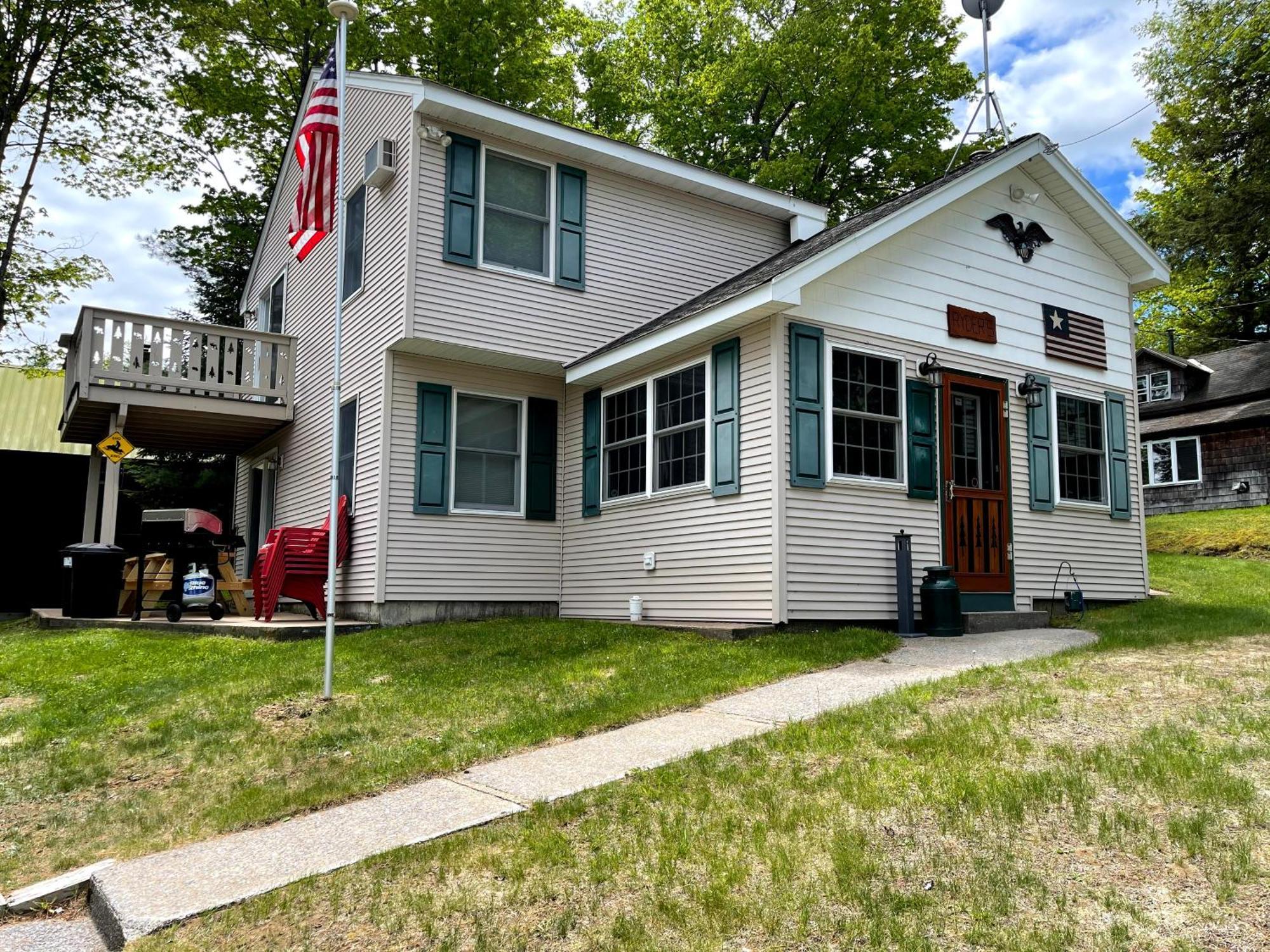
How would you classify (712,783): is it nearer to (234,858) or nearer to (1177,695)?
(234,858)

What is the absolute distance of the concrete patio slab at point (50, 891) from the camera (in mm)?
4203

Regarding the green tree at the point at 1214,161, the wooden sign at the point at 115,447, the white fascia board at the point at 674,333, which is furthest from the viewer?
the green tree at the point at 1214,161

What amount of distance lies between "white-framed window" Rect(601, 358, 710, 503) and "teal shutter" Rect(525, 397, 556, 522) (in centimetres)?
91

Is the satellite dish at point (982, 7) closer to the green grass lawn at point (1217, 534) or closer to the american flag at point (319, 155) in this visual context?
the american flag at point (319, 155)

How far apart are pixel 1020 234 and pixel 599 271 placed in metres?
5.15

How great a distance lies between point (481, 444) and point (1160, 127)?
30561mm

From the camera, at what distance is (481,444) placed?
38.6ft

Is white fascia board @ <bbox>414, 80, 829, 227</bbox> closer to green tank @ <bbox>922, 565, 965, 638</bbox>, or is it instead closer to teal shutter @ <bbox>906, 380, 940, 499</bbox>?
teal shutter @ <bbox>906, 380, 940, 499</bbox>

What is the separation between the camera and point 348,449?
474 inches

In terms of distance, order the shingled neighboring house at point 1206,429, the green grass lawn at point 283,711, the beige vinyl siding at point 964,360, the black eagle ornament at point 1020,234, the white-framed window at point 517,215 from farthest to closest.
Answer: the shingled neighboring house at point 1206,429
the white-framed window at point 517,215
the black eagle ornament at point 1020,234
the beige vinyl siding at point 964,360
the green grass lawn at point 283,711

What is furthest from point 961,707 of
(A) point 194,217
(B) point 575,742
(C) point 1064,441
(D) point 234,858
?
(A) point 194,217

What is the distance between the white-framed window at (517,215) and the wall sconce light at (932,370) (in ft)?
15.2

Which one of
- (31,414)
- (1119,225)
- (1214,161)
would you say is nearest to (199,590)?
(31,414)

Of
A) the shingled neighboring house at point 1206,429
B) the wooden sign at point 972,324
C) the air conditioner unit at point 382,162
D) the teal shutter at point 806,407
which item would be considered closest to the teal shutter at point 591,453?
the teal shutter at point 806,407
